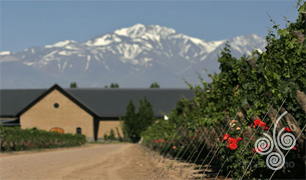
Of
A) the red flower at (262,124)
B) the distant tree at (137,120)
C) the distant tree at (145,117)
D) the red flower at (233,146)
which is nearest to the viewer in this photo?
the red flower at (262,124)

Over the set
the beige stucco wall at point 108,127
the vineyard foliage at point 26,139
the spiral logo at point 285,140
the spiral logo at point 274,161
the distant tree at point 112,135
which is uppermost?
the spiral logo at point 285,140

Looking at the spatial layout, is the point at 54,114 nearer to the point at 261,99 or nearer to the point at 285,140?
the point at 261,99

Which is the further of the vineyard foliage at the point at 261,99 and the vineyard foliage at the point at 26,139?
the vineyard foliage at the point at 26,139

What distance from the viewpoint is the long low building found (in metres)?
62.3

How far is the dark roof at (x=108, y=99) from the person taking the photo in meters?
68.3

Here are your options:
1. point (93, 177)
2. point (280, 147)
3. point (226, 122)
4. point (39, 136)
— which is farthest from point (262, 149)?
point (39, 136)

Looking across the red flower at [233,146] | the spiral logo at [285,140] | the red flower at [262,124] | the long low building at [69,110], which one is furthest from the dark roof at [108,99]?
the spiral logo at [285,140]

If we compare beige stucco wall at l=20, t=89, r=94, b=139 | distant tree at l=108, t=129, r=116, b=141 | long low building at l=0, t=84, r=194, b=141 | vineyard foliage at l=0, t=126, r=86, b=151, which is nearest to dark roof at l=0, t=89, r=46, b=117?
long low building at l=0, t=84, r=194, b=141

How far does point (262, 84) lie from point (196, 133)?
6636 millimetres

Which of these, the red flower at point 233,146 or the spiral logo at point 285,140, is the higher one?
the spiral logo at point 285,140

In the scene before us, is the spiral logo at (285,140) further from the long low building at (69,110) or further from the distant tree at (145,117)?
the distant tree at (145,117)

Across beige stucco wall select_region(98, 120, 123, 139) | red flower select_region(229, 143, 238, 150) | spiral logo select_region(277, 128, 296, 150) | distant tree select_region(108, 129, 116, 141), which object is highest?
spiral logo select_region(277, 128, 296, 150)

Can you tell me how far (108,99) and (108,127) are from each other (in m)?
8.12

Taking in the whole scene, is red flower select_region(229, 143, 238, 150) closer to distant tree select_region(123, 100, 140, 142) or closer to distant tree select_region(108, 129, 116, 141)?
distant tree select_region(123, 100, 140, 142)
